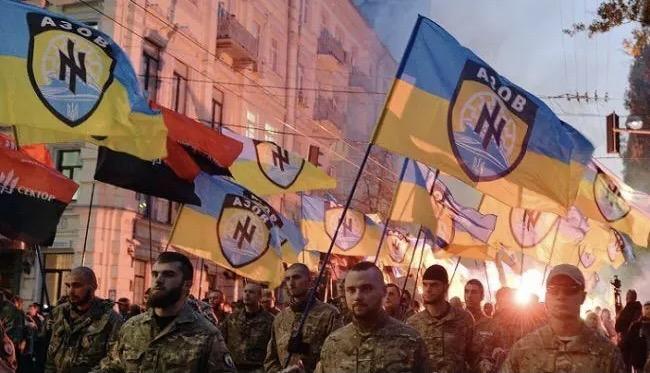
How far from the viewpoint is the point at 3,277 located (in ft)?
75.7

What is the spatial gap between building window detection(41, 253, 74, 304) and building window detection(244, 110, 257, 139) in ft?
34.4

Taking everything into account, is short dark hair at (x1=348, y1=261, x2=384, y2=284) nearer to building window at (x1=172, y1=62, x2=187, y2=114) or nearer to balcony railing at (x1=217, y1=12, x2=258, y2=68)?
building window at (x1=172, y1=62, x2=187, y2=114)

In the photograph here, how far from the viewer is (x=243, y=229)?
41.6 feet

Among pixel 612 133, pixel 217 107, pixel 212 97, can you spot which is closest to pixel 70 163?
pixel 212 97

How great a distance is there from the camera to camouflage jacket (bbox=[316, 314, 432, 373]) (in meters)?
4.97

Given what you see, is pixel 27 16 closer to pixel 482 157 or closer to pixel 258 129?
pixel 482 157

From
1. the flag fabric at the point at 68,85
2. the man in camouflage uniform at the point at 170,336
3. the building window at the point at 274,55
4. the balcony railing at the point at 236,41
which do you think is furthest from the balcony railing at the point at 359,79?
the man in camouflage uniform at the point at 170,336

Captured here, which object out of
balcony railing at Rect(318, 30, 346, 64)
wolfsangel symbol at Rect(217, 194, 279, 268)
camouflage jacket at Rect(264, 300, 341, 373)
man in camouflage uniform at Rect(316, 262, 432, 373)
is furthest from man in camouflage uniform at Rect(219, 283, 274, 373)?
balcony railing at Rect(318, 30, 346, 64)

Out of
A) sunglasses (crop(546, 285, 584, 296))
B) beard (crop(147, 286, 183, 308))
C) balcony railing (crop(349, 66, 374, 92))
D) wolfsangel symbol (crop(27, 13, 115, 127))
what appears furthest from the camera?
balcony railing (crop(349, 66, 374, 92))

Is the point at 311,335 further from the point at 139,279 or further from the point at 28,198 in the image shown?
the point at 139,279

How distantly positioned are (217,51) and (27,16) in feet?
73.0

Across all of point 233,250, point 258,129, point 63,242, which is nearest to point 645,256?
point 258,129

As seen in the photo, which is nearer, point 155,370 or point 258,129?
point 155,370

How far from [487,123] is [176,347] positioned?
440 cm
